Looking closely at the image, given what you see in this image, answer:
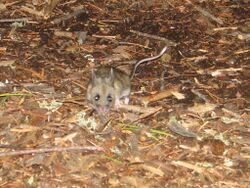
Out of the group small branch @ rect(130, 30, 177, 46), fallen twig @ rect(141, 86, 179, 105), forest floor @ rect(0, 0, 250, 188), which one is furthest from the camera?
small branch @ rect(130, 30, 177, 46)

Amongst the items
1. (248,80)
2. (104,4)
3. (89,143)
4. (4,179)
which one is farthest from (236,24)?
(4,179)

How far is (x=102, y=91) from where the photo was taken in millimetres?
6508

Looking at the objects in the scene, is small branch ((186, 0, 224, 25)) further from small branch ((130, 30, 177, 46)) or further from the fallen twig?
the fallen twig

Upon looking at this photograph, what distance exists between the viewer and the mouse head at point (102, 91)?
6.44 metres

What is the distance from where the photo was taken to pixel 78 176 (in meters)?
5.61

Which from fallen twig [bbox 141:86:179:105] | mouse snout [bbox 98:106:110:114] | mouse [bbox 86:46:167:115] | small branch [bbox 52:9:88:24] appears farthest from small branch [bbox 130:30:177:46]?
mouse snout [bbox 98:106:110:114]

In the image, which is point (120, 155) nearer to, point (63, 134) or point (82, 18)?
point (63, 134)

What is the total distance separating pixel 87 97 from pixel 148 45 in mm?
1845

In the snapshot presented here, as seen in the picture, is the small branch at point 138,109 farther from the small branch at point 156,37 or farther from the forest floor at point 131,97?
the small branch at point 156,37

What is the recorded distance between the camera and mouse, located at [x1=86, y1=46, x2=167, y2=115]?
645cm

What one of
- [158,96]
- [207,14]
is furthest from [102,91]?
[207,14]

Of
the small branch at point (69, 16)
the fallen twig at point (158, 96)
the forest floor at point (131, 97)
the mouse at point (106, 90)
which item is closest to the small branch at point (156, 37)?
the forest floor at point (131, 97)

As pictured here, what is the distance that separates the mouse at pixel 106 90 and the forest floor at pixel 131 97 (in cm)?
13

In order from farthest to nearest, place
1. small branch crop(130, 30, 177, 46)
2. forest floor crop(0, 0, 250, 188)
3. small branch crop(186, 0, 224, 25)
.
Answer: small branch crop(186, 0, 224, 25), small branch crop(130, 30, 177, 46), forest floor crop(0, 0, 250, 188)
